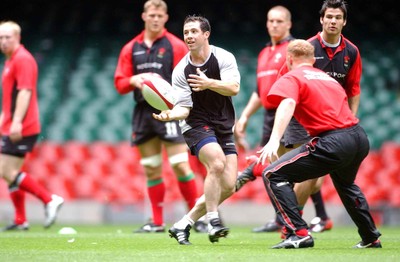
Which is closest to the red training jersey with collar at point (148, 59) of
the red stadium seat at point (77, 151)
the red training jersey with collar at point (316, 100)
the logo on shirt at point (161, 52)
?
the logo on shirt at point (161, 52)

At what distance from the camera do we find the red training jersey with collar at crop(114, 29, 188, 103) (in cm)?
940

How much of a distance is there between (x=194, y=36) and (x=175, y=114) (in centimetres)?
67

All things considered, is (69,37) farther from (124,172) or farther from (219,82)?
(219,82)

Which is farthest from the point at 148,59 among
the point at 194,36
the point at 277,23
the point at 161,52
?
the point at 194,36

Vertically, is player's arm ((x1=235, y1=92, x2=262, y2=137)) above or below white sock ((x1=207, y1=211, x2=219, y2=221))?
above

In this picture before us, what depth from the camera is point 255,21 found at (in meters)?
18.5

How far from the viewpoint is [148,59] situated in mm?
9422

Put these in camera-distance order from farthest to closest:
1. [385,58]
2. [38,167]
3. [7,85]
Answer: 1. [385,58]
2. [38,167]
3. [7,85]

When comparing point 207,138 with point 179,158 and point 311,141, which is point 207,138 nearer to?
point 311,141

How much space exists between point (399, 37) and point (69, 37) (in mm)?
6752

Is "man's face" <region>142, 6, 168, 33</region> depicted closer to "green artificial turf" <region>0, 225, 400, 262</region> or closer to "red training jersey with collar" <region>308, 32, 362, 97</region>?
"red training jersey with collar" <region>308, 32, 362, 97</region>

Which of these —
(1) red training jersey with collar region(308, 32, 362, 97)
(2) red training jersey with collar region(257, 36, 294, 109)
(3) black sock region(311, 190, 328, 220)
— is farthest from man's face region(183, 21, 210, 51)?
(3) black sock region(311, 190, 328, 220)

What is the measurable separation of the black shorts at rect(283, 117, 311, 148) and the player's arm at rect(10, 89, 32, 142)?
3235 millimetres

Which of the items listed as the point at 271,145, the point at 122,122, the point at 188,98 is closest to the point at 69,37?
the point at 122,122
